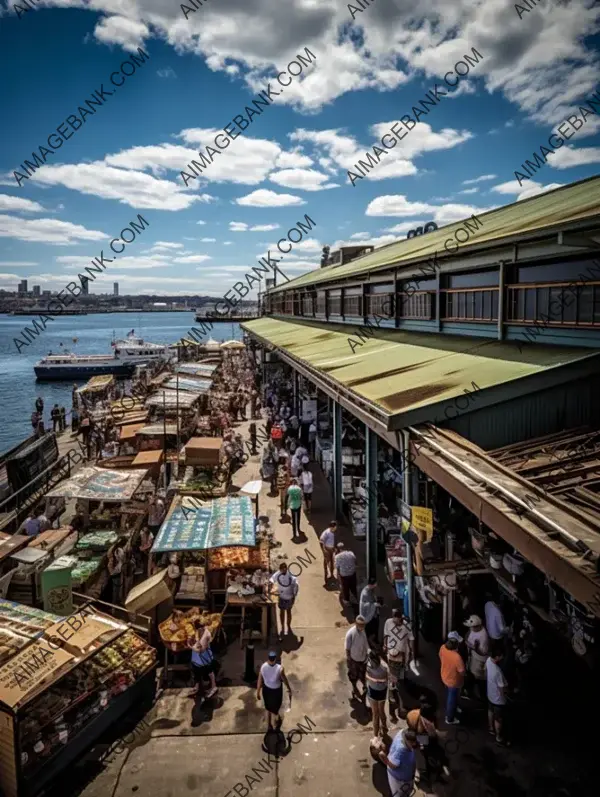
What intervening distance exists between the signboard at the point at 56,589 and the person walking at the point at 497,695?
716 centimetres

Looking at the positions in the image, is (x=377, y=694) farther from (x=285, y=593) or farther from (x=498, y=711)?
(x=285, y=593)

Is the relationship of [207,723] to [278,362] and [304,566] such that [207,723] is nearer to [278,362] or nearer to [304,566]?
[304,566]

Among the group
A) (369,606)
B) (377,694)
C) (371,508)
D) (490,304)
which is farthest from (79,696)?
(490,304)

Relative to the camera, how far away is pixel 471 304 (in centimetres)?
1263

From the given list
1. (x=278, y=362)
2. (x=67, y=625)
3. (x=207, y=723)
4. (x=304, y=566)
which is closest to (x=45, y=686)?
→ (x=67, y=625)

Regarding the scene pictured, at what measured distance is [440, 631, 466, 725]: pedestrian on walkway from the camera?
702 centimetres

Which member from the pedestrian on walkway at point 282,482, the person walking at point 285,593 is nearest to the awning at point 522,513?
the person walking at point 285,593

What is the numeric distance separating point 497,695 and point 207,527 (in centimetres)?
623

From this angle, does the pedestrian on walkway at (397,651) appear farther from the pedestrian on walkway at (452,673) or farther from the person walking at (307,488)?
the person walking at (307,488)

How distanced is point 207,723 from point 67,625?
264cm

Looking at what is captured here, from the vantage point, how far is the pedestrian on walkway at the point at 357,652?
308 inches

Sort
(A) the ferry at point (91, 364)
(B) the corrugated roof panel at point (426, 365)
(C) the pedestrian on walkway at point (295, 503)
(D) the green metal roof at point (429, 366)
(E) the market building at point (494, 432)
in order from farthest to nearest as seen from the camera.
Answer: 1. (A) the ferry at point (91, 364)
2. (C) the pedestrian on walkway at point (295, 503)
3. (B) the corrugated roof panel at point (426, 365)
4. (D) the green metal roof at point (429, 366)
5. (E) the market building at point (494, 432)

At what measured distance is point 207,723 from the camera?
295 inches

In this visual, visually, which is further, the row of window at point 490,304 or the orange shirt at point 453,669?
the row of window at point 490,304
